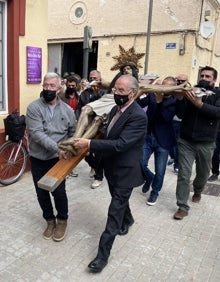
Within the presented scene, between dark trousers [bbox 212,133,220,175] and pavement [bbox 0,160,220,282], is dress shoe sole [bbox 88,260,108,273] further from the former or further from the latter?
dark trousers [bbox 212,133,220,175]

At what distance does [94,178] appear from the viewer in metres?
5.24

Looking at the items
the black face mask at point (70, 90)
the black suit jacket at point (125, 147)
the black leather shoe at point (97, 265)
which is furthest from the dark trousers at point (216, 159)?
the black leather shoe at point (97, 265)

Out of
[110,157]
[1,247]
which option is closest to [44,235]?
[1,247]

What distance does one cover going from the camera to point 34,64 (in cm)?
541

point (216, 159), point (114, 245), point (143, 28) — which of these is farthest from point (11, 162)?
point (143, 28)

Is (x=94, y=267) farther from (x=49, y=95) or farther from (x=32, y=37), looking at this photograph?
(x=32, y=37)

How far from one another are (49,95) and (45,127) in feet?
1.02

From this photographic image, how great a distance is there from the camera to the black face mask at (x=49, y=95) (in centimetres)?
310

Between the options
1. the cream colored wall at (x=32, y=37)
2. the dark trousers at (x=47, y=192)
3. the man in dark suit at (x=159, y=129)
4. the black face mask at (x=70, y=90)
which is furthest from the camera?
the black face mask at (x=70, y=90)

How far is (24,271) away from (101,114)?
1591 millimetres

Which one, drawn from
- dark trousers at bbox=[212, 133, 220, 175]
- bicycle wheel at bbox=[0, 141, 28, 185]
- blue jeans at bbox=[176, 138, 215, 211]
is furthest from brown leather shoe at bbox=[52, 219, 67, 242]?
dark trousers at bbox=[212, 133, 220, 175]

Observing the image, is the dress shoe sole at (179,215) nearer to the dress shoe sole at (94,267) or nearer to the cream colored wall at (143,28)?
the dress shoe sole at (94,267)

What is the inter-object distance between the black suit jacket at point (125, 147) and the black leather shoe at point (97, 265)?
0.70 meters

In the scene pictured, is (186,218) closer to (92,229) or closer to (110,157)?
(92,229)
